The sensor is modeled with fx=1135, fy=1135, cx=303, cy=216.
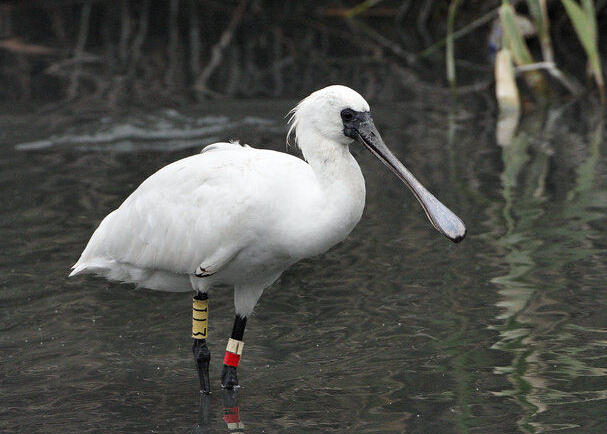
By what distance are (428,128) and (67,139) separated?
144 inches

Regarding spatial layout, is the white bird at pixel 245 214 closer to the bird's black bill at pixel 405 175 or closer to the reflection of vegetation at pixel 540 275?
the bird's black bill at pixel 405 175

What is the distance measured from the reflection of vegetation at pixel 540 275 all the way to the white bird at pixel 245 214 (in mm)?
890

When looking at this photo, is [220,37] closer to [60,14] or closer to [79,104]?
[60,14]

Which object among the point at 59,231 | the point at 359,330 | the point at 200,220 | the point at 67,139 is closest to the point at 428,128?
the point at 67,139

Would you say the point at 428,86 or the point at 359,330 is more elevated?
the point at 428,86

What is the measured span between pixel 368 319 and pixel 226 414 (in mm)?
1430

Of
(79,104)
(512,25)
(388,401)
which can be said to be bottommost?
(388,401)

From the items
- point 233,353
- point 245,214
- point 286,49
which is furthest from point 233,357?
point 286,49

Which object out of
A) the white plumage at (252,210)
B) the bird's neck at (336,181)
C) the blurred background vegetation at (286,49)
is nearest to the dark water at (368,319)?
the white plumage at (252,210)

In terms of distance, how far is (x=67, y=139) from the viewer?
11375 mm

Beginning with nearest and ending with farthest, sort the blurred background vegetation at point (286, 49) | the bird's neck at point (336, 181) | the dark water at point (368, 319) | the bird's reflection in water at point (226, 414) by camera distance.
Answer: the bird's neck at point (336, 181)
the bird's reflection in water at point (226, 414)
the dark water at point (368, 319)
the blurred background vegetation at point (286, 49)

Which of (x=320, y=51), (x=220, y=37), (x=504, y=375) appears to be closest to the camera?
(x=504, y=375)

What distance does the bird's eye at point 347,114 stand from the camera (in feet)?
16.5

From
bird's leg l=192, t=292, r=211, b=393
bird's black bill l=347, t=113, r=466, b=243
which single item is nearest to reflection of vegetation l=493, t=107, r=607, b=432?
bird's black bill l=347, t=113, r=466, b=243
